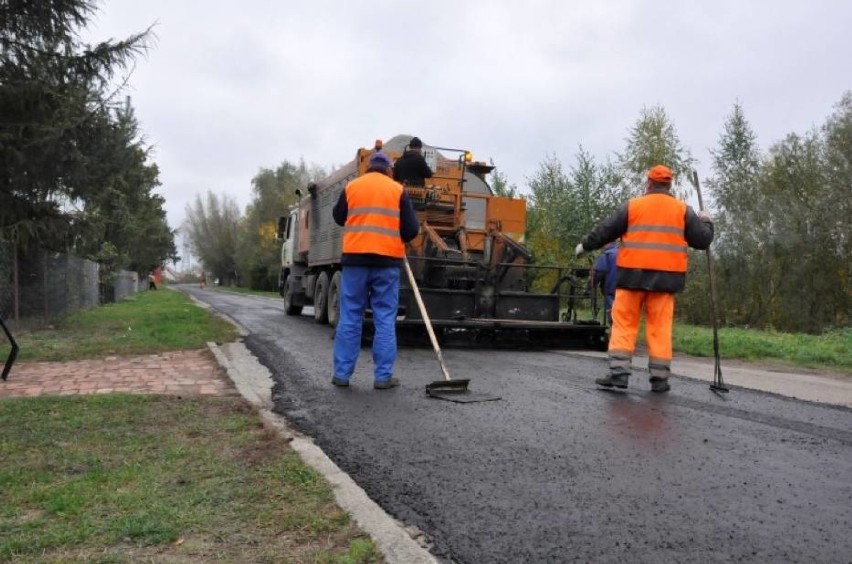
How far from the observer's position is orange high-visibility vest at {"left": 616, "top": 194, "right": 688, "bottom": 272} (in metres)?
6.12

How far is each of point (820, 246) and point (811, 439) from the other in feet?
88.1

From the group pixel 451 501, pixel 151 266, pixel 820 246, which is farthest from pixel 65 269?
pixel 151 266

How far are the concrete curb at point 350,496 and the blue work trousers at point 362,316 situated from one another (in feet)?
2.36

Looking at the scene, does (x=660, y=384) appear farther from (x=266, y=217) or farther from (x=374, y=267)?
(x=266, y=217)

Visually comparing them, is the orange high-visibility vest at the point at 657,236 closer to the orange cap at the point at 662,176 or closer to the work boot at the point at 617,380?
the orange cap at the point at 662,176

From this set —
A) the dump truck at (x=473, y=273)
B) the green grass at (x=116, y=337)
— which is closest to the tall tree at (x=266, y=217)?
the green grass at (x=116, y=337)

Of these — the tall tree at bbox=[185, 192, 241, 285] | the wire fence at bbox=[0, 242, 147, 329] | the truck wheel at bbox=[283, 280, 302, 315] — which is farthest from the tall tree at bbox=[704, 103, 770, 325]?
the tall tree at bbox=[185, 192, 241, 285]

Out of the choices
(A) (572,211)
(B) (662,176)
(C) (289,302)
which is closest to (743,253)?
(A) (572,211)

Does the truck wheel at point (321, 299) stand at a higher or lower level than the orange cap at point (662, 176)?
lower

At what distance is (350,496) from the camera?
3094 mm

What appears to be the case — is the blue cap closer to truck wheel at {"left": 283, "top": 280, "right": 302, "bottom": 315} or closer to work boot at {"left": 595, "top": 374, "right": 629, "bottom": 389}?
work boot at {"left": 595, "top": 374, "right": 629, "bottom": 389}

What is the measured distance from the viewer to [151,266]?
53531 mm

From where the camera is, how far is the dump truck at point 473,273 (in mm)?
10070

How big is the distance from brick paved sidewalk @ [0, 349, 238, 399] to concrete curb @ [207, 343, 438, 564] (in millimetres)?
512
